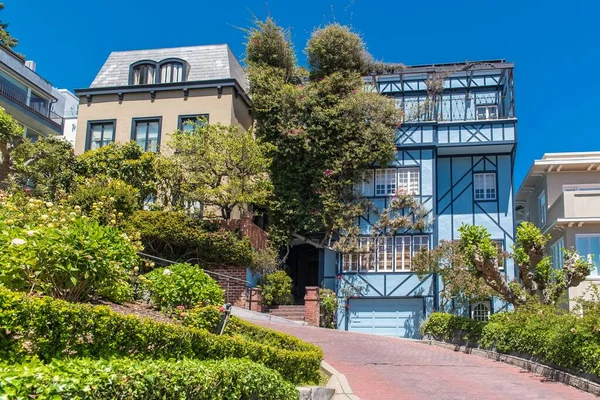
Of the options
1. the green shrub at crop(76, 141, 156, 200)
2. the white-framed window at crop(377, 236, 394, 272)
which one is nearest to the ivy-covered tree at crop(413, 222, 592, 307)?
the white-framed window at crop(377, 236, 394, 272)

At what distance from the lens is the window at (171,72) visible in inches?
1204

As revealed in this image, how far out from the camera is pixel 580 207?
24906mm

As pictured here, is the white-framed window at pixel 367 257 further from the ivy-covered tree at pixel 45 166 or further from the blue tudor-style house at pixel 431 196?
the ivy-covered tree at pixel 45 166

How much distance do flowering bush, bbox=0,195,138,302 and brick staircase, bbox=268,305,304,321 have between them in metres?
16.3

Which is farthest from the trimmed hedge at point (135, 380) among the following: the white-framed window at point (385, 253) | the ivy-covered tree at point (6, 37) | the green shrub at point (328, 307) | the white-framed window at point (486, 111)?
the ivy-covered tree at point (6, 37)

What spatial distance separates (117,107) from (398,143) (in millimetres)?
12700

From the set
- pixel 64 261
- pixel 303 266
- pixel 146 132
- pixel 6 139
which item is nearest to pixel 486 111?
pixel 303 266

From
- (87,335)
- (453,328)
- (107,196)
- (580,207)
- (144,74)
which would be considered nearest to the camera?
(87,335)

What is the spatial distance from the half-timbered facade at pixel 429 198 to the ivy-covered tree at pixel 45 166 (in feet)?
36.6

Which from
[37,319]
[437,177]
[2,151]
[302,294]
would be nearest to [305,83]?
[437,177]

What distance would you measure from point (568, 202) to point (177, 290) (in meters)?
17.9

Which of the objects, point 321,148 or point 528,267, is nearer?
point 528,267

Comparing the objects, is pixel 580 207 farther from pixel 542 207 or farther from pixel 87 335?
pixel 87 335

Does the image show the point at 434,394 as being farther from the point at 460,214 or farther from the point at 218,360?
the point at 460,214
